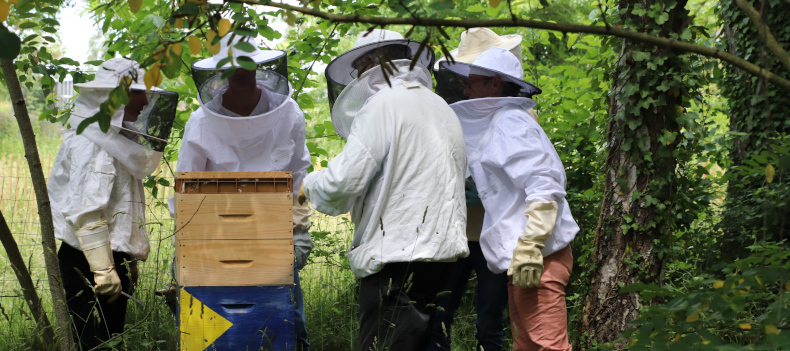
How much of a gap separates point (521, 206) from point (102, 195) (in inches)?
82.9

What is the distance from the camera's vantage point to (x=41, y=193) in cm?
231

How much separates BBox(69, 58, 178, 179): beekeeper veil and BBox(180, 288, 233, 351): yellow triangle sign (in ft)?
2.95

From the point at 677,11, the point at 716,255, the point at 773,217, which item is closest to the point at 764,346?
the point at 677,11

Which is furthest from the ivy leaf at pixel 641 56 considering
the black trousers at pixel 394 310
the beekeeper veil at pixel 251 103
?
the beekeeper veil at pixel 251 103

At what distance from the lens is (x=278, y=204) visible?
2814 millimetres

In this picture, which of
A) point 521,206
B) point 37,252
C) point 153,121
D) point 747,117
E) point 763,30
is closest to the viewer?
point 763,30

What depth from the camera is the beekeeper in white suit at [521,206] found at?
2826 millimetres

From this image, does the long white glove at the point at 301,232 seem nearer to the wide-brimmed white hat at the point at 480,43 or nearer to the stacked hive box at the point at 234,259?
the stacked hive box at the point at 234,259

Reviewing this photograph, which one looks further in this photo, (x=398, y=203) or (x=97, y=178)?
(x=97, y=178)

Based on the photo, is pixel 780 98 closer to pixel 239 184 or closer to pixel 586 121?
pixel 586 121

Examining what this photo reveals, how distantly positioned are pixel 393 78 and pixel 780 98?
3461mm

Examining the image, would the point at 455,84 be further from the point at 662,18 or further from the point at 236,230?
the point at 236,230

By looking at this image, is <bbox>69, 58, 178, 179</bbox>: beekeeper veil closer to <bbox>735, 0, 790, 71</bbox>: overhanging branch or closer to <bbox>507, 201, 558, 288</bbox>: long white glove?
<bbox>507, 201, 558, 288</bbox>: long white glove

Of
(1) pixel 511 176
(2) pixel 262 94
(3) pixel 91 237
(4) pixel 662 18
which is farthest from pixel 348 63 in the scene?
(4) pixel 662 18
